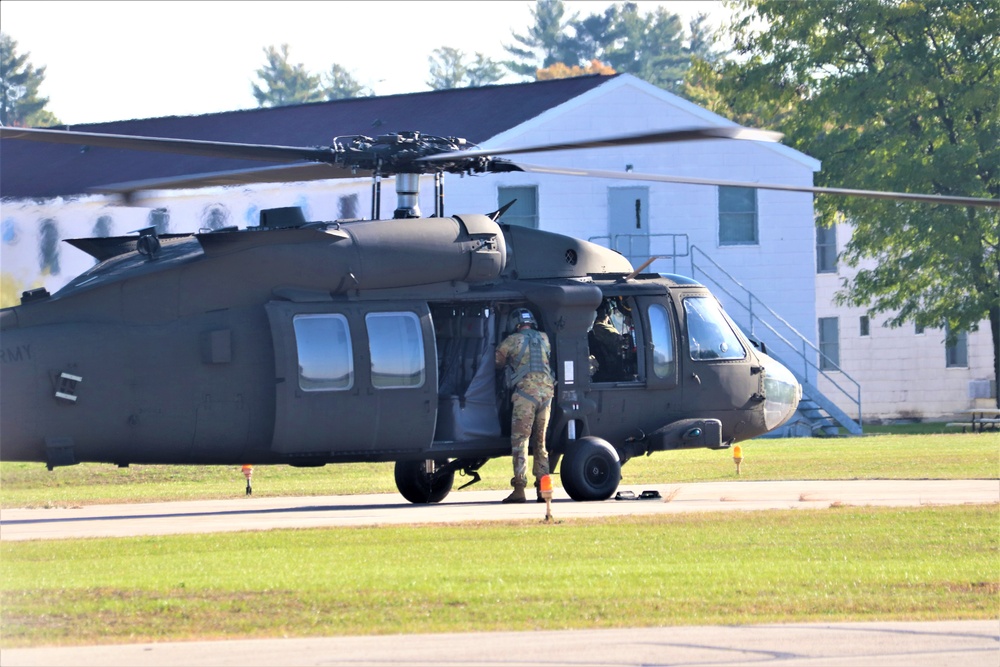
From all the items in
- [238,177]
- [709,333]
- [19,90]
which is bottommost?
[709,333]

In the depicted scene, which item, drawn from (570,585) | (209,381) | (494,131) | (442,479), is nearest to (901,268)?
(494,131)

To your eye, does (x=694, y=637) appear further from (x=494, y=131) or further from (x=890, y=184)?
(x=890, y=184)

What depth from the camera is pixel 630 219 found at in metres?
40.4

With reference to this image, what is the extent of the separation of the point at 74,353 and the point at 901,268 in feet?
109

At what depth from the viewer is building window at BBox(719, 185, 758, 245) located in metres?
41.4

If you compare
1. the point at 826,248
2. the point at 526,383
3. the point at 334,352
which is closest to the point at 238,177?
the point at 334,352

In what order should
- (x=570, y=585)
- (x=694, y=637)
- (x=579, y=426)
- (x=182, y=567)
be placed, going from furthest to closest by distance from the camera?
(x=579, y=426) < (x=182, y=567) < (x=570, y=585) < (x=694, y=637)

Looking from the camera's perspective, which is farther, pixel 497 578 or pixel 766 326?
pixel 766 326

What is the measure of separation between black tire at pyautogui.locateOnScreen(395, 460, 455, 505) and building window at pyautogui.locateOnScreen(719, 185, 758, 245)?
22561 mm

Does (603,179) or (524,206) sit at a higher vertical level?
(603,179)

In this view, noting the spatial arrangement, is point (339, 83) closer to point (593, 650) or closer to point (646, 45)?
point (646, 45)

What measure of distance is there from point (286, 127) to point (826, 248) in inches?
831

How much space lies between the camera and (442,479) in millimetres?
20000

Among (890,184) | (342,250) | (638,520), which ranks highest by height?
(890,184)
